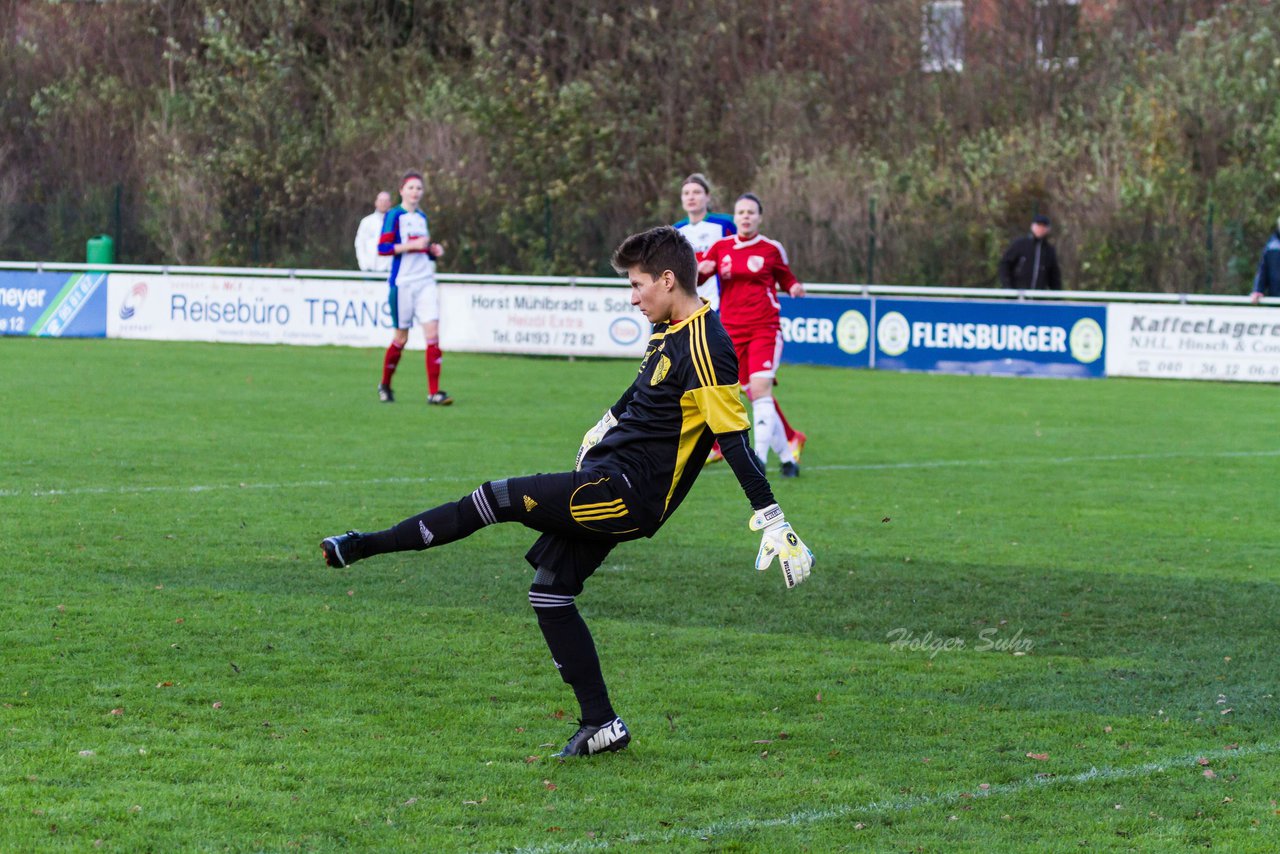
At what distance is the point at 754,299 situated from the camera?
12.5 metres

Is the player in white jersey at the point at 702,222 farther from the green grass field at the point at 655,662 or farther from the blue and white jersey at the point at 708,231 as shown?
the green grass field at the point at 655,662

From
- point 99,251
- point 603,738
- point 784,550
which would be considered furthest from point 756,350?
point 99,251

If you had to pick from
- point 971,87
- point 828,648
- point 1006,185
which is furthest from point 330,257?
point 828,648

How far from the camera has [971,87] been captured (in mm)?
37375

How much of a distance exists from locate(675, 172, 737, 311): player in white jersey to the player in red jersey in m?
0.33

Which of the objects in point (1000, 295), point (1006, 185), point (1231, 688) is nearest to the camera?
point (1231, 688)

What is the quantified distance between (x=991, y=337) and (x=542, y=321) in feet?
20.9

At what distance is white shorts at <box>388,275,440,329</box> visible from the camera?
17.6 meters

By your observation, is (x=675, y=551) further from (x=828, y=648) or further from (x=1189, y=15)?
(x=1189, y=15)

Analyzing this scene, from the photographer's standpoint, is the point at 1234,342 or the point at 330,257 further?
the point at 330,257

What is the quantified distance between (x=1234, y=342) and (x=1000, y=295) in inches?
129

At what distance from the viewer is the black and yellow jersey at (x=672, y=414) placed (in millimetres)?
5363

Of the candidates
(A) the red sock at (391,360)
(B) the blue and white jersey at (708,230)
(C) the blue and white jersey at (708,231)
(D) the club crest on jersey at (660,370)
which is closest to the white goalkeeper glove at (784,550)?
(D) the club crest on jersey at (660,370)

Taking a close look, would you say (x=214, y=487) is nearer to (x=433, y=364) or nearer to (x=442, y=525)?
(x=442, y=525)
